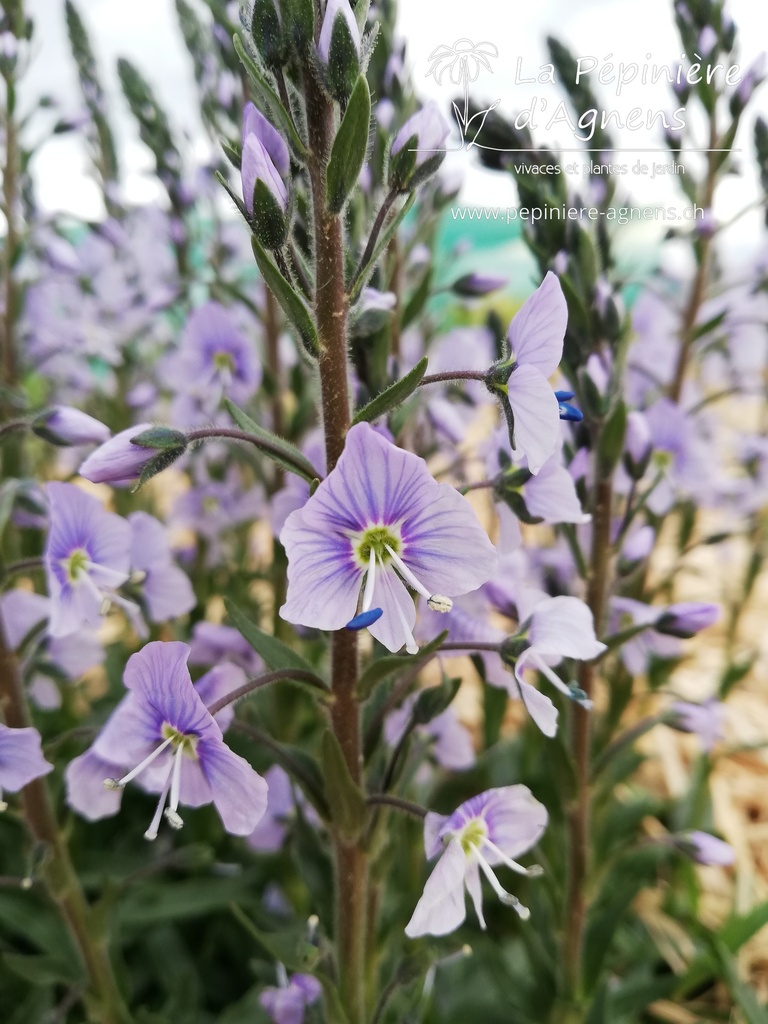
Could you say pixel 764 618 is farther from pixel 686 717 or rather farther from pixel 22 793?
pixel 22 793

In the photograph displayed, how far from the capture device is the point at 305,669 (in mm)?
571

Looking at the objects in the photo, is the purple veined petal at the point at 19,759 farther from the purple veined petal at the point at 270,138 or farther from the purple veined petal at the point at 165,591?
the purple veined petal at the point at 270,138

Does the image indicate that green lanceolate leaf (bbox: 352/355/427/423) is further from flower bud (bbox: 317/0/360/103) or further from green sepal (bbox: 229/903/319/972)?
green sepal (bbox: 229/903/319/972)

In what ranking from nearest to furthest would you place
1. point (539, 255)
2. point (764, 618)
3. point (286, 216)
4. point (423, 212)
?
point (286, 216), point (539, 255), point (423, 212), point (764, 618)

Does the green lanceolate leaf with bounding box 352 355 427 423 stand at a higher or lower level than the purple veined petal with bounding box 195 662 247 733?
higher

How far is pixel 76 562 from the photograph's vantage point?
71 cm

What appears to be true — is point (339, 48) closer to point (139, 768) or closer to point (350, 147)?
point (350, 147)

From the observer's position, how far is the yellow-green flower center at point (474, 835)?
57cm

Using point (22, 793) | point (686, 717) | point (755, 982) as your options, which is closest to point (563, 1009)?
point (686, 717)

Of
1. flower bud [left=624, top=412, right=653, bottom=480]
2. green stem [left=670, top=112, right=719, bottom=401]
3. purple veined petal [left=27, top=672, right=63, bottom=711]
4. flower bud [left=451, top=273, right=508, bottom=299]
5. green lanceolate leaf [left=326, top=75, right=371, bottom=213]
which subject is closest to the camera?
green lanceolate leaf [left=326, top=75, right=371, bottom=213]

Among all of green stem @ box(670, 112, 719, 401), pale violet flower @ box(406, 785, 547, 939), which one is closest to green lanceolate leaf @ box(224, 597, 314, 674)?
pale violet flower @ box(406, 785, 547, 939)

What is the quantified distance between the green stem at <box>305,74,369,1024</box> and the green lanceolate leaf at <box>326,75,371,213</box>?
2 cm

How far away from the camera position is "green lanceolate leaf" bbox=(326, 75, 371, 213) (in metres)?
0.45

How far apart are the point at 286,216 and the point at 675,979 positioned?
0.84 m
